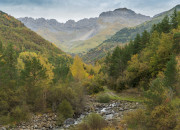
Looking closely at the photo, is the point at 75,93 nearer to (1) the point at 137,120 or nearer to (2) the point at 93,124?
(2) the point at 93,124

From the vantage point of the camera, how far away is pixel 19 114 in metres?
32.0

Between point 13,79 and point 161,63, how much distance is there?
3772 centimetres

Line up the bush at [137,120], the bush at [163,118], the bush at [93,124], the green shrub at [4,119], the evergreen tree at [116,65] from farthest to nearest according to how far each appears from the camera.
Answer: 1. the evergreen tree at [116,65]
2. the green shrub at [4,119]
3. the bush at [93,124]
4. the bush at [137,120]
5. the bush at [163,118]

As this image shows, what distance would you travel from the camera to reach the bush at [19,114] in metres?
31.8

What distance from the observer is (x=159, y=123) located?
1847 cm

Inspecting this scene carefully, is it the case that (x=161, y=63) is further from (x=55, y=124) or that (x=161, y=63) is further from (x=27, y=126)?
(x=27, y=126)

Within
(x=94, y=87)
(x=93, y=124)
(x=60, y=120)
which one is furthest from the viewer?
(x=94, y=87)

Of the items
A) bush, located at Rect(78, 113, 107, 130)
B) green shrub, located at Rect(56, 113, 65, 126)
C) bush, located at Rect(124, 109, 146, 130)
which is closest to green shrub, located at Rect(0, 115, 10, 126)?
green shrub, located at Rect(56, 113, 65, 126)

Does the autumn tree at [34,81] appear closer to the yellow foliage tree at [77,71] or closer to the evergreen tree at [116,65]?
the evergreen tree at [116,65]

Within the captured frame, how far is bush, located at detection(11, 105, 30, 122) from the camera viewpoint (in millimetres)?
31803

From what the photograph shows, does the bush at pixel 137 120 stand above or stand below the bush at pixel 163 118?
below

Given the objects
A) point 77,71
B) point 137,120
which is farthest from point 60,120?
point 77,71

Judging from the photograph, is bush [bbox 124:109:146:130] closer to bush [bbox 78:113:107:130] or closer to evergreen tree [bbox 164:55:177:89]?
bush [bbox 78:113:107:130]

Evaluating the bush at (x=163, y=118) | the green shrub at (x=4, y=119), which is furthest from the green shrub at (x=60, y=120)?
the bush at (x=163, y=118)
